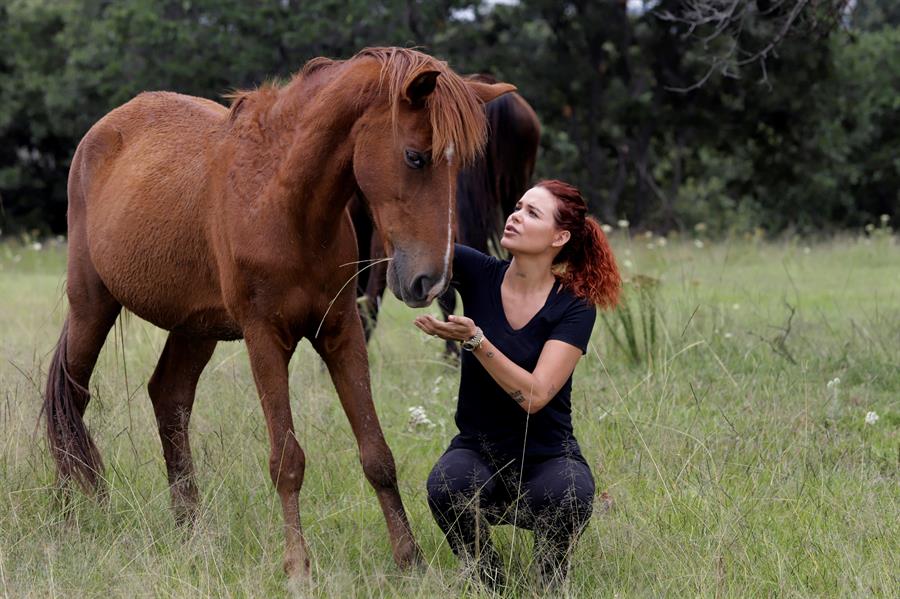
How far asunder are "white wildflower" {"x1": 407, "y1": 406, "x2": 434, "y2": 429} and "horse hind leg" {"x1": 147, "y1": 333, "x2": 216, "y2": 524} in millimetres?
1070

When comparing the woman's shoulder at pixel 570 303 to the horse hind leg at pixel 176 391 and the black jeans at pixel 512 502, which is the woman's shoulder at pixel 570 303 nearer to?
the black jeans at pixel 512 502

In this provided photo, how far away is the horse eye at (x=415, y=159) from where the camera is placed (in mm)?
3174

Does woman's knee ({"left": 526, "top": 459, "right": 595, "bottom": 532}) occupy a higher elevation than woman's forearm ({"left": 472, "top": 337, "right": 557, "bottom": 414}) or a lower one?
lower

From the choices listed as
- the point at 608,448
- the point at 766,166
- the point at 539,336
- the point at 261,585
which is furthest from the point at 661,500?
the point at 766,166

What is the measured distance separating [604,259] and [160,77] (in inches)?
728

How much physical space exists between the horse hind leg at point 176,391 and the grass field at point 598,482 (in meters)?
0.13

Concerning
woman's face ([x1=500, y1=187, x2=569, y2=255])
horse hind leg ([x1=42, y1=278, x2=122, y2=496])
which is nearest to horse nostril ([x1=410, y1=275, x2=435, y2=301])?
woman's face ([x1=500, y1=187, x2=569, y2=255])

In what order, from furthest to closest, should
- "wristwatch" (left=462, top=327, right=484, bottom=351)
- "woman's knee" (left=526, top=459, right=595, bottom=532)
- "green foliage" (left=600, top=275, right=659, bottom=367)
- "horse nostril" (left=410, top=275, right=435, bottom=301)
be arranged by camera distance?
"green foliage" (left=600, top=275, right=659, bottom=367), "woman's knee" (left=526, top=459, right=595, bottom=532), "wristwatch" (left=462, top=327, right=484, bottom=351), "horse nostril" (left=410, top=275, right=435, bottom=301)

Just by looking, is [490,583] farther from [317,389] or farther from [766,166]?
[766,166]

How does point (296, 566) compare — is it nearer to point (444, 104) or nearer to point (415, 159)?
point (415, 159)

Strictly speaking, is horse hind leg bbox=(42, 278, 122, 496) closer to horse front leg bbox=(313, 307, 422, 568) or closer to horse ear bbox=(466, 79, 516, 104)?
horse front leg bbox=(313, 307, 422, 568)

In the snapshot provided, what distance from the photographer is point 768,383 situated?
572 centimetres

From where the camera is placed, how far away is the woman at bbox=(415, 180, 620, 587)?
336 centimetres

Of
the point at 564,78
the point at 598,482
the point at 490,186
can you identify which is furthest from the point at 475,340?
the point at 564,78
